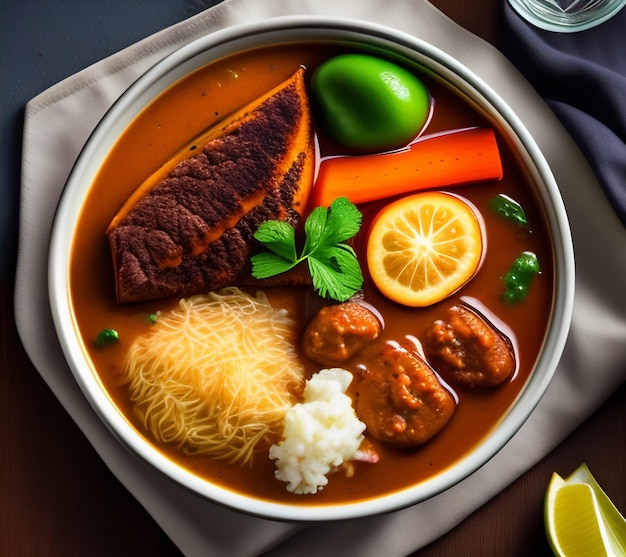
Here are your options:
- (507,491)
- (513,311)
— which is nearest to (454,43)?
(513,311)

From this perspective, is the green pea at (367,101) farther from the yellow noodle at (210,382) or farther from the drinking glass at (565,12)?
the yellow noodle at (210,382)

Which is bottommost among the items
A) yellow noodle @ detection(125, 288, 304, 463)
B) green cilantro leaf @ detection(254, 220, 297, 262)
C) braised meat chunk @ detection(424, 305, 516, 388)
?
braised meat chunk @ detection(424, 305, 516, 388)

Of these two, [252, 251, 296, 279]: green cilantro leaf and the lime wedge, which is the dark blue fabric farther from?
[252, 251, 296, 279]: green cilantro leaf

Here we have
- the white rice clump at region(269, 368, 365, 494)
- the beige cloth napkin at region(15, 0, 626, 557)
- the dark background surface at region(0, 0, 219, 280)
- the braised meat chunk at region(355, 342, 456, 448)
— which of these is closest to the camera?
the white rice clump at region(269, 368, 365, 494)

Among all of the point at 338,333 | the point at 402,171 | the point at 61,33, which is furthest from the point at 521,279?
the point at 61,33

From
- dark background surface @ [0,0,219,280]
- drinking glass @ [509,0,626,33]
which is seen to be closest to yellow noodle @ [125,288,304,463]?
dark background surface @ [0,0,219,280]

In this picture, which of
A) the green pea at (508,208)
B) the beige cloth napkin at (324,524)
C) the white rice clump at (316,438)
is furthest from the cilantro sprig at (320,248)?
the beige cloth napkin at (324,524)

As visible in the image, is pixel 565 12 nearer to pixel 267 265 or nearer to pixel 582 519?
pixel 267 265
